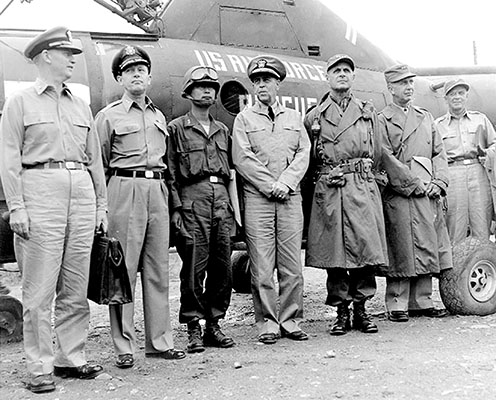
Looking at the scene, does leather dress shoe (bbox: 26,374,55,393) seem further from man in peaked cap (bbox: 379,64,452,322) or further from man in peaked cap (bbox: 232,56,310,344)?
man in peaked cap (bbox: 379,64,452,322)

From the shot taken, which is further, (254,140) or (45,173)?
(254,140)

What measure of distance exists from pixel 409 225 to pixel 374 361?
1.83 meters

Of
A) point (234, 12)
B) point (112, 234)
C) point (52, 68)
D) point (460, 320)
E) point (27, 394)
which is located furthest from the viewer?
point (234, 12)

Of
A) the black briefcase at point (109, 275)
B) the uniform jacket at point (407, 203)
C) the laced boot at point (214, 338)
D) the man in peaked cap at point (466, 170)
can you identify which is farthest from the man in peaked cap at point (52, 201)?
the man in peaked cap at point (466, 170)

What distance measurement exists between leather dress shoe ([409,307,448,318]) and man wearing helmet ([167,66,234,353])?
6.45ft

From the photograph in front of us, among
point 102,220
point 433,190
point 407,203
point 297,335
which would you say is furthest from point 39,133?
point 433,190

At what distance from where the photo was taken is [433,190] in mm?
6496

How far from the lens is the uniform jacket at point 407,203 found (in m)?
6.38

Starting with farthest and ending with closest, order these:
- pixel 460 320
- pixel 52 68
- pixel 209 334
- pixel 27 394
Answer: pixel 460 320 < pixel 209 334 < pixel 52 68 < pixel 27 394

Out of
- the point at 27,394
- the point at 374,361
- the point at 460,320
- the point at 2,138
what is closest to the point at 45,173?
the point at 2,138

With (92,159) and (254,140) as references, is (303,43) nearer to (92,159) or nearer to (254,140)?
(254,140)

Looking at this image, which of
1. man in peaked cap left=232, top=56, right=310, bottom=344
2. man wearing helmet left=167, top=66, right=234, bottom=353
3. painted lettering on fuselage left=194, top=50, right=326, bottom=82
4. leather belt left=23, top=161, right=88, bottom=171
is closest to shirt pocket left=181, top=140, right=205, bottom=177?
man wearing helmet left=167, top=66, right=234, bottom=353

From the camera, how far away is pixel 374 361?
4918mm

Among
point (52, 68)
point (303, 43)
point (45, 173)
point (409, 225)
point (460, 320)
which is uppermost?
point (303, 43)
